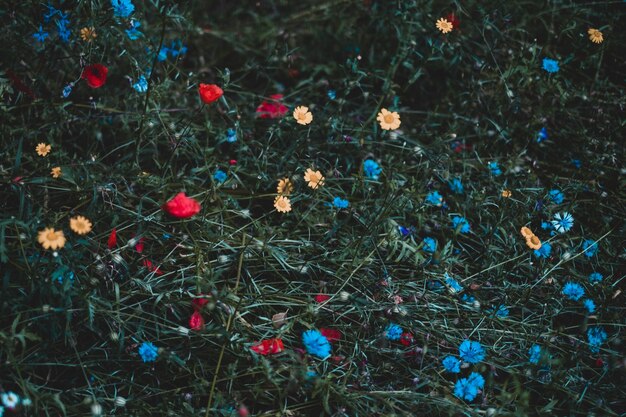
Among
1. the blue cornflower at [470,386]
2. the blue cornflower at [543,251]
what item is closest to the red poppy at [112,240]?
the blue cornflower at [470,386]

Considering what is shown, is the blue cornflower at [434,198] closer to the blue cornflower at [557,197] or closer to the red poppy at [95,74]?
the blue cornflower at [557,197]

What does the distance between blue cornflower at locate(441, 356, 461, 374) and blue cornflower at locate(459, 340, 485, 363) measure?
3cm

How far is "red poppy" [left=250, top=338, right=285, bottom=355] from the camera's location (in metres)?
1.68

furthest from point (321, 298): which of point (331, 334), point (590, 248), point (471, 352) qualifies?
point (590, 248)

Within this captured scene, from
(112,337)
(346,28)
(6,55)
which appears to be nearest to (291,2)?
(346,28)

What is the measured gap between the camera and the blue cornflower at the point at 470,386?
5.54 feet

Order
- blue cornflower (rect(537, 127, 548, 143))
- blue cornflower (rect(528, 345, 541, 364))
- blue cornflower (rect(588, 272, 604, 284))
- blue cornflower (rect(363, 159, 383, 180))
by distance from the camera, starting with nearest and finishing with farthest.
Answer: blue cornflower (rect(528, 345, 541, 364)) < blue cornflower (rect(588, 272, 604, 284)) < blue cornflower (rect(363, 159, 383, 180)) < blue cornflower (rect(537, 127, 548, 143))

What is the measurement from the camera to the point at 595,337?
1.88 meters

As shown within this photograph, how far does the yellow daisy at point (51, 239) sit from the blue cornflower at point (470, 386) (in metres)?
1.12

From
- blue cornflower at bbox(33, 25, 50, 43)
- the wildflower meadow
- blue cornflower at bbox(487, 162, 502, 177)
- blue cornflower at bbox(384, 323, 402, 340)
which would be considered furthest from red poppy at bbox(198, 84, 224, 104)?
blue cornflower at bbox(487, 162, 502, 177)

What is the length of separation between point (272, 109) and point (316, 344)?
106cm

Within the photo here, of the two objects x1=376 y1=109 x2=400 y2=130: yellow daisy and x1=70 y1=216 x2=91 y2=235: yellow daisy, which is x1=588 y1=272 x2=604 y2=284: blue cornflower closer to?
x1=376 y1=109 x2=400 y2=130: yellow daisy

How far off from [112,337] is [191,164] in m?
0.88

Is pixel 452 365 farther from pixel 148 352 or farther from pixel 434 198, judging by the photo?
pixel 148 352
